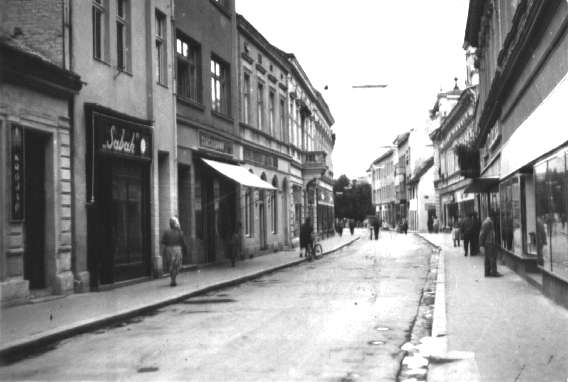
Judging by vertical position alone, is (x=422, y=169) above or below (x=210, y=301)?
above

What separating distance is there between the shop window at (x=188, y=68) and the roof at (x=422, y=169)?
176 feet

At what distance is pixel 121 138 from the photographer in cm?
1753

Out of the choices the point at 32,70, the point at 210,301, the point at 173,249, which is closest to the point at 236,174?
the point at 173,249

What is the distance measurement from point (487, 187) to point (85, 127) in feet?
→ 51.7

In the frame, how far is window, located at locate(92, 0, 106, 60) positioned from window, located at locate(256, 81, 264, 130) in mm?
15334

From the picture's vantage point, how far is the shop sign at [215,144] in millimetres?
24047

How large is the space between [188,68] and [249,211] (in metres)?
8.60

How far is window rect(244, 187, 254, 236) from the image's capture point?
29969mm

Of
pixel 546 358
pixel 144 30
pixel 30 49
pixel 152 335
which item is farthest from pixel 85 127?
pixel 546 358

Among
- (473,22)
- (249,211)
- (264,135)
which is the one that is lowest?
(249,211)

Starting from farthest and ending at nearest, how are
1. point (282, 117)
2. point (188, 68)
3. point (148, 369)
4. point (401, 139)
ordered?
point (401, 139), point (282, 117), point (188, 68), point (148, 369)

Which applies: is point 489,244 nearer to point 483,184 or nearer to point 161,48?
point 483,184

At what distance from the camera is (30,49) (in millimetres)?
14281

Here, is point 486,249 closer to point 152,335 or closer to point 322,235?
point 152,335
